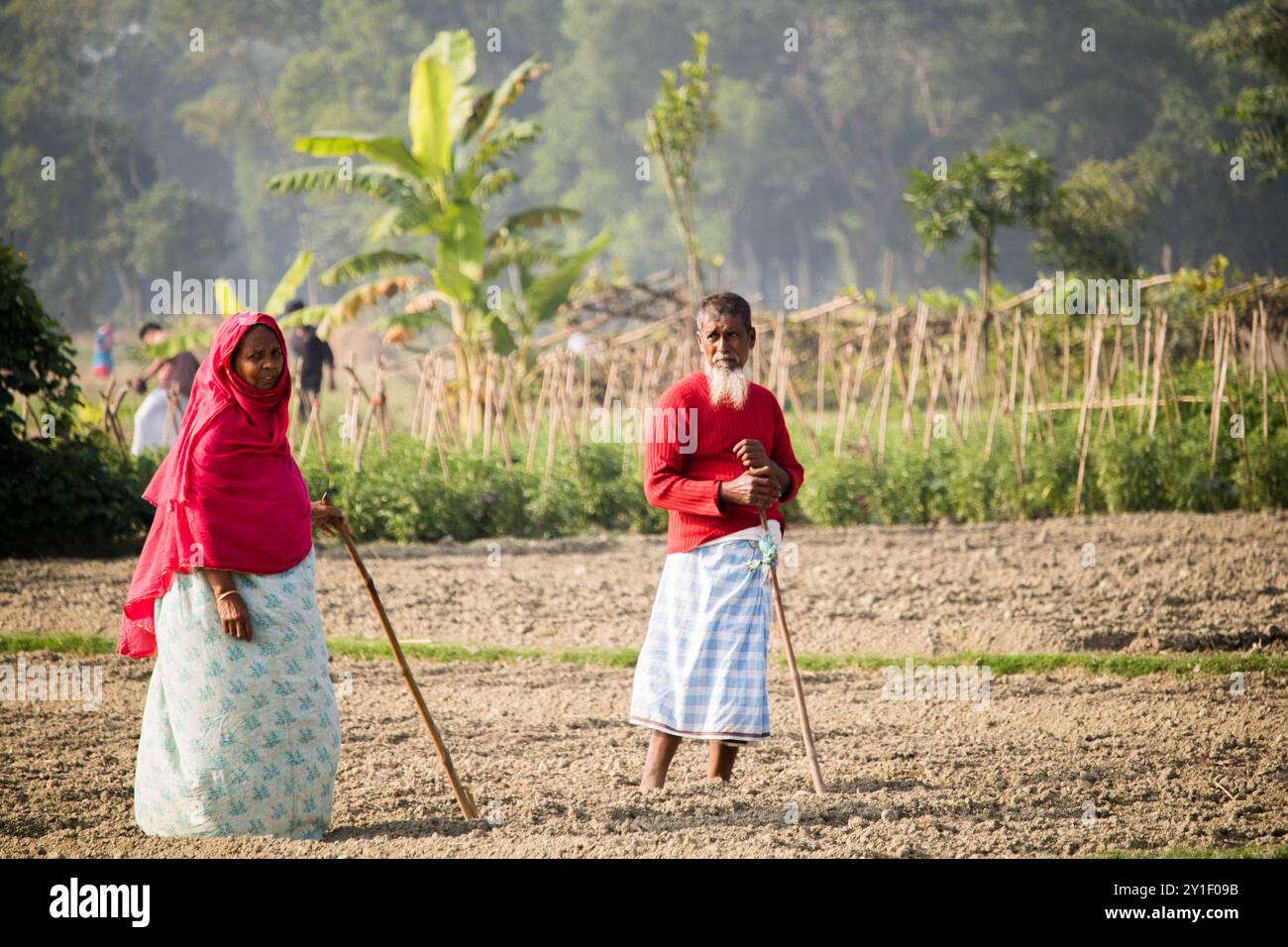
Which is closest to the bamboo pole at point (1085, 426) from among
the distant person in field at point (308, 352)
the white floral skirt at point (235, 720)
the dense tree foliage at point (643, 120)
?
the distant person in field at point (308, 352)

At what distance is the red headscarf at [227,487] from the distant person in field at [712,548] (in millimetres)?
1110

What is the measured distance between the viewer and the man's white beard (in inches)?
171

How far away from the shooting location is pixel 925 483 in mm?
10375

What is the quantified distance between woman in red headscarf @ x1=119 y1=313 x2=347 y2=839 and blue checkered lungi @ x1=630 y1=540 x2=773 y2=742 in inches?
40.5

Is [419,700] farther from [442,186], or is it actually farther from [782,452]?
[442,186]

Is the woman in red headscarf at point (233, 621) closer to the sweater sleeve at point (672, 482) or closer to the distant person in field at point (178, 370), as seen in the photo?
the sweater sleeve at point (672, 482)

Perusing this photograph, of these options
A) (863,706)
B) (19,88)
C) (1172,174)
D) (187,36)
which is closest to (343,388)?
(19,88)

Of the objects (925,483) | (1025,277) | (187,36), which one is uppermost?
(187,36)

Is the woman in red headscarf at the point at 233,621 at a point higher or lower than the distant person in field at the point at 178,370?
lower

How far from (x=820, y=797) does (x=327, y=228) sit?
147ft

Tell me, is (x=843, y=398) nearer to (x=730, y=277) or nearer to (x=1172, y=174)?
(x=1172, y=174)

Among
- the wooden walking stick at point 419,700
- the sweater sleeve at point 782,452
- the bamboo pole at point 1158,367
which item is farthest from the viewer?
the bamboo pole at point 1158,367

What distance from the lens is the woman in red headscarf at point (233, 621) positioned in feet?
12.9
